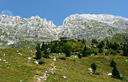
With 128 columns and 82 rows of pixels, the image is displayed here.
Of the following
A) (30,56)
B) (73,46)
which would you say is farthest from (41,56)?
(73,46)

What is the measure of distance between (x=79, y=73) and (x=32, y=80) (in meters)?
19.3

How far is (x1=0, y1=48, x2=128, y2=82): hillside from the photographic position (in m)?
89.5

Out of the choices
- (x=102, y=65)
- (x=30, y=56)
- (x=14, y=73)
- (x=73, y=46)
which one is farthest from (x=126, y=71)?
(x=73, y=46)

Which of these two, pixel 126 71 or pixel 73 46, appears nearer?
pixel 126 71

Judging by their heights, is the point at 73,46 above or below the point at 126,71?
above

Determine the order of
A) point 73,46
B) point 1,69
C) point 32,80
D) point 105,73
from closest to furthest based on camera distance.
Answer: point 32,80, point 1,69, point 105,73, point 73,46

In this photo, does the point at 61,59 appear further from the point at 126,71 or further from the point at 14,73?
the point at 14,73

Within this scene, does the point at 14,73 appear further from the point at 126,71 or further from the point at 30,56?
the point at 126,71

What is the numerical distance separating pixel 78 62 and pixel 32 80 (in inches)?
1485

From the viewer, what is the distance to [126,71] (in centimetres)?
11800

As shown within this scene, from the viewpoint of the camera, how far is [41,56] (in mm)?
114500

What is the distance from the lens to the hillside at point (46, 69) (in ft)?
294

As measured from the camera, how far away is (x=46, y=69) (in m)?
98.9

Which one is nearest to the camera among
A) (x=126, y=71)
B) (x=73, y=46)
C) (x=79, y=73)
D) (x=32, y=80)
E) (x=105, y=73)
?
(x=32, y=80)
